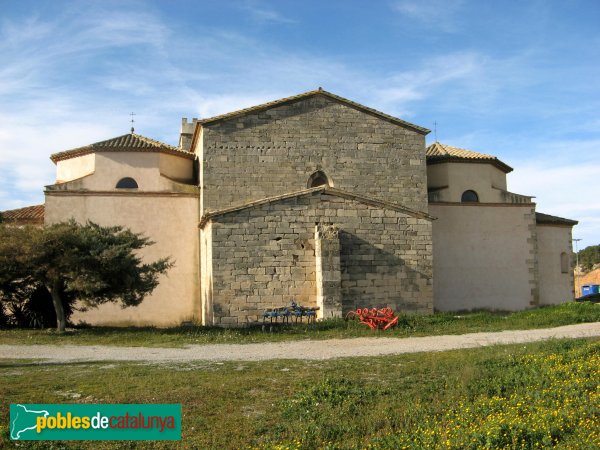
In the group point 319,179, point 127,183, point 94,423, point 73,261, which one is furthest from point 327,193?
point 94,423

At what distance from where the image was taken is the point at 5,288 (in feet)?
64.2

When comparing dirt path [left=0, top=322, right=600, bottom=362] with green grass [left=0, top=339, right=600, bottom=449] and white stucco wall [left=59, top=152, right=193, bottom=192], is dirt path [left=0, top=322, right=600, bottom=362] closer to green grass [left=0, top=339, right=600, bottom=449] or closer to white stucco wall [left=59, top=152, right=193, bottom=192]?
green grass [left=0, top=339, right=600, bottom=449]

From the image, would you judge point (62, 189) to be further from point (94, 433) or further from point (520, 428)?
point (520, 428)

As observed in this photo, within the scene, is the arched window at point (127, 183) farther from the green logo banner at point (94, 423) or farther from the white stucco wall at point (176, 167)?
the green logo banner at point (94, 423)

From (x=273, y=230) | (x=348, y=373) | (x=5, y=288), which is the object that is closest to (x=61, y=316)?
(x=5, y=288)

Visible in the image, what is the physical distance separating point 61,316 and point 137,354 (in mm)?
5378

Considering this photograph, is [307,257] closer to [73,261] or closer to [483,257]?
[73,261]

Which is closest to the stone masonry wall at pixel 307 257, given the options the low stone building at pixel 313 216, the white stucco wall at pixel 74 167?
the low stone building at pixel 313 216

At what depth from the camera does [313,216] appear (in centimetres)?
2039

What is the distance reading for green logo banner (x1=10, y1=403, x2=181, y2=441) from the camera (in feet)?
26.9

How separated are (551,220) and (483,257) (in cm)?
423

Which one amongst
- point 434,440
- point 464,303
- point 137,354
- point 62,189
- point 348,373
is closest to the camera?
point 434,440

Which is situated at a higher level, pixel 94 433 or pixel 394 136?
pixel 394 136

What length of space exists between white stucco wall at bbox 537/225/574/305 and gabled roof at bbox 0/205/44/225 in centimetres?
2148
